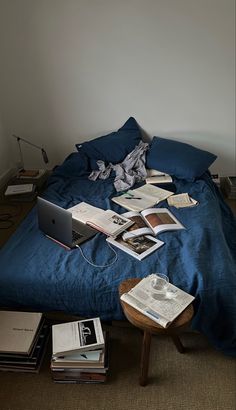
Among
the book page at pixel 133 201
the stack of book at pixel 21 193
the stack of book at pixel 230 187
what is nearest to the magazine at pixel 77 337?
the book page at pixel 133 201

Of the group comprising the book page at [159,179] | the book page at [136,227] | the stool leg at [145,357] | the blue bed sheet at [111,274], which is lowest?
the stool leg at [145,357]

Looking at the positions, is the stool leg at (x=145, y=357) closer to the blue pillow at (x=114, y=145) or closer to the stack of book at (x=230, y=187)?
the blue pillow at (x=114, y=145)

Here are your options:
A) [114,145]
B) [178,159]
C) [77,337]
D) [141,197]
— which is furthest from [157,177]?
[77,337]

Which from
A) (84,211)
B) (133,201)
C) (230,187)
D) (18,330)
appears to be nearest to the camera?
(18,330)

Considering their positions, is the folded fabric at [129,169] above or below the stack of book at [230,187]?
above

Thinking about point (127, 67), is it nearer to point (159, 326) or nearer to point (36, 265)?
point (36, 265)

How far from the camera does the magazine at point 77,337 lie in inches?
53.7

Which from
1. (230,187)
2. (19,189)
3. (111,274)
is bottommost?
(230,187)

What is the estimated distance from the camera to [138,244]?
175cm

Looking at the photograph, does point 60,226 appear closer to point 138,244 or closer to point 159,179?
A: point 138,244

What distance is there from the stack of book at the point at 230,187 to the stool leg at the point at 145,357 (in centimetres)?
183

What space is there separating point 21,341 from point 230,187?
7.01 feet

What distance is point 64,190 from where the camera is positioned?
2465 mm

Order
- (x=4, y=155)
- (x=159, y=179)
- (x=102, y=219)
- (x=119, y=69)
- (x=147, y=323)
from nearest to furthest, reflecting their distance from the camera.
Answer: (x=147, y=323), (x=102, y=219), (x=159, y=179), (x=119, y=69), (x=4, y=155)
